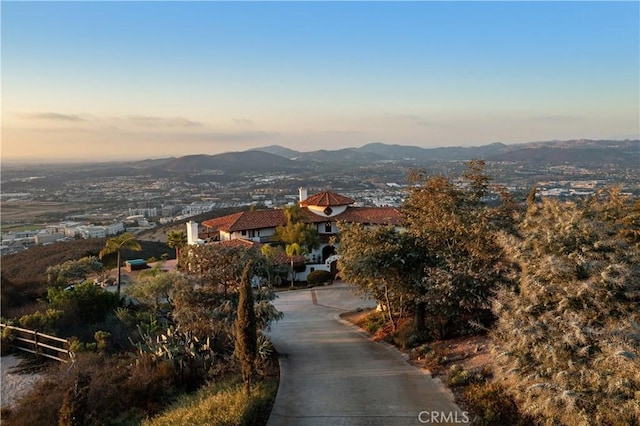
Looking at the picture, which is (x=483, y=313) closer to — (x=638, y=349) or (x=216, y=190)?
(x=638, y=349)

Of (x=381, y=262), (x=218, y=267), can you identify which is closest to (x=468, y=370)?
(x=381, y=262)

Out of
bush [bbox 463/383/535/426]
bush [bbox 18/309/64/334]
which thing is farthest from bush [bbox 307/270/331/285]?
bush [bbox 463/383/535/426]

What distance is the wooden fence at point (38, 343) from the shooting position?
13.4 m

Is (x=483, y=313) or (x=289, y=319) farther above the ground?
(x=483, y=313)

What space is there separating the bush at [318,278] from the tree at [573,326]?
17.9m

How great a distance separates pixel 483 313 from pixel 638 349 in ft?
22.3

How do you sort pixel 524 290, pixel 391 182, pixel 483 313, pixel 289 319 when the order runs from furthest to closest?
1. pixel 391 182
2. pixel 289 319
3. pixel 483 313
4. pixel 524 290

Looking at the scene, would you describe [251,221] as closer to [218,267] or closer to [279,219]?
[279,219]

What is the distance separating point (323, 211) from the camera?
118 feet

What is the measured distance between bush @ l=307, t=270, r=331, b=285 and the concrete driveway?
31.9ft

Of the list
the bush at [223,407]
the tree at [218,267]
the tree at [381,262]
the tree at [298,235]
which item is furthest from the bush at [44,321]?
the tree at [298,235]

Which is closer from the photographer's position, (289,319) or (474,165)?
(474,165)

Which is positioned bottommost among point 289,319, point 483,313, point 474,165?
point 289,319

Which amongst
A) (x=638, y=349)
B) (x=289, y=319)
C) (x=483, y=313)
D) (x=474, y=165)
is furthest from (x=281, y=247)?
(x=638, y=349)
